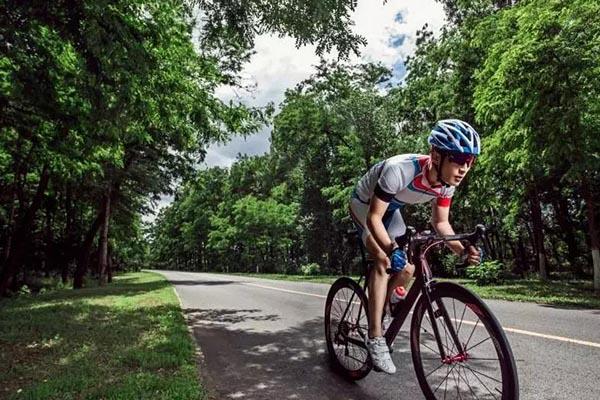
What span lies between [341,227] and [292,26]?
31.9 metres

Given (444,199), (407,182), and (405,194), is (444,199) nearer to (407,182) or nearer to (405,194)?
(405,194)

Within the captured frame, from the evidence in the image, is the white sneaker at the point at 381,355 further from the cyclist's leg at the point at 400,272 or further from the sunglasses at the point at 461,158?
the sunglasses at the point at 461,158

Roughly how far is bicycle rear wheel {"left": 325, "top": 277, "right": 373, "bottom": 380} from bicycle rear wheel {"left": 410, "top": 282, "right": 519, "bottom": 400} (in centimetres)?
64

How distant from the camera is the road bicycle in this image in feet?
8.93

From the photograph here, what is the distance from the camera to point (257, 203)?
163 ft

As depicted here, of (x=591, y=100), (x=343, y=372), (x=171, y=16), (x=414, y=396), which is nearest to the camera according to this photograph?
(x=414, y=396)

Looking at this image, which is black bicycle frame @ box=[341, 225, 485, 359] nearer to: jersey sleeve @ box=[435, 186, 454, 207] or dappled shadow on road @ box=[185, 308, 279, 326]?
jersey sleeve @ box=[435, 186, 454, 207]

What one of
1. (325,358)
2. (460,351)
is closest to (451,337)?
(460,351)

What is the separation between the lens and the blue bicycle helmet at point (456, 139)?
3049 millimetres

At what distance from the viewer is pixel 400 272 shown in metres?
3.51

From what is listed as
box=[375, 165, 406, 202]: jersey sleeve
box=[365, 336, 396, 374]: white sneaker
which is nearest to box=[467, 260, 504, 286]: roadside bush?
box=[365, 336, 396, 374]: white sneaker

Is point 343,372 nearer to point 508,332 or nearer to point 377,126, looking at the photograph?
point 508,332

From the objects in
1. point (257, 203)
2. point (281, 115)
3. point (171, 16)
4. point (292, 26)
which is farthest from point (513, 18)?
point (257, 203)

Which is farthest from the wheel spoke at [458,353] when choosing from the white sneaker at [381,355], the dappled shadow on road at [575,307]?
the dappled shadow on road at [575,307]
